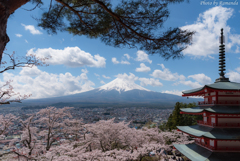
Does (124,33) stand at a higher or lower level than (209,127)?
higher

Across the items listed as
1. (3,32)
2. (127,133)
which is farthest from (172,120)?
(3,32)

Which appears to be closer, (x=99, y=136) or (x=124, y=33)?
(x=124, y=33)

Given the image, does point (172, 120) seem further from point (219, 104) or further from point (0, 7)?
point (0, 7)

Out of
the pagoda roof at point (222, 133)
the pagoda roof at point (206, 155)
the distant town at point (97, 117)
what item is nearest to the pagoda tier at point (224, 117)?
the pagoda roof at point (222, 133)

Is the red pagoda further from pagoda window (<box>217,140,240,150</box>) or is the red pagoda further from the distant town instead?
the distant town

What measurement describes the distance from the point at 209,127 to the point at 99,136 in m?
5.20

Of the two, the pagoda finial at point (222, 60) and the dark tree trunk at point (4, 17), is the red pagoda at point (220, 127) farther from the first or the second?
the dark tree trunk at point (4, 17)

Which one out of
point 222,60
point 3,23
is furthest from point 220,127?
point 3,23

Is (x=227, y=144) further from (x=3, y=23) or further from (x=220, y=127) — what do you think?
(x=3, y=23)

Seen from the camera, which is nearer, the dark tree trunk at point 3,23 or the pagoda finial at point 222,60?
the dark tree trunk at point 3,23

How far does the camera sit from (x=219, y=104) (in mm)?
5082

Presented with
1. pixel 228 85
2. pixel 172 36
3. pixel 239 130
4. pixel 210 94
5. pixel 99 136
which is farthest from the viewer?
pixel 99 136

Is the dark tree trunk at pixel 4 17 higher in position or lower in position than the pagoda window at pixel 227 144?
higher

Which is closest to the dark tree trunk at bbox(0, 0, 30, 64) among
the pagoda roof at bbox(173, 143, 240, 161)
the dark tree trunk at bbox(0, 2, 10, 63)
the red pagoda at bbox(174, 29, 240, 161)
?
the dark tree trunk at bbox(0, 2, 10, 63)
